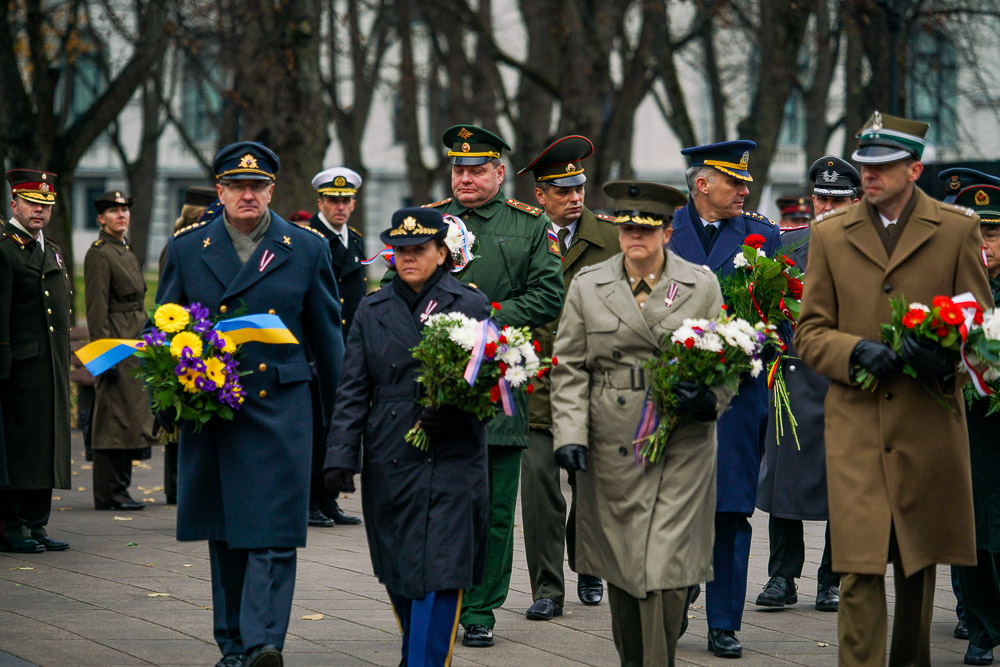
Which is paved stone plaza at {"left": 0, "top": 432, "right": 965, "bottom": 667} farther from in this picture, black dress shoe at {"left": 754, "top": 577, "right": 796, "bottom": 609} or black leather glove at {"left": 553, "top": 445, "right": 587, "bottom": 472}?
black leather glove at {"left": 553, "top": 445, "right": 587, "bottom": 472}

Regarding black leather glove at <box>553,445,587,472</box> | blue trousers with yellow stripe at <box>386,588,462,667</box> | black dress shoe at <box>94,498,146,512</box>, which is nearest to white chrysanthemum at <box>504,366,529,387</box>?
black leather glove at <box>553,445,587,472</box>

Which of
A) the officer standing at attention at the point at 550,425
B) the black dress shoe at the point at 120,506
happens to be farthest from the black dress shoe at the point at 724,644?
the black dress shoe at the point at 120,506

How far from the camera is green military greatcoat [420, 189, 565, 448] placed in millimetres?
7547

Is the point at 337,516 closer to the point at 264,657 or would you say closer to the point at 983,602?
the point at 264,657

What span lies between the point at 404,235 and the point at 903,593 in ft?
8.58

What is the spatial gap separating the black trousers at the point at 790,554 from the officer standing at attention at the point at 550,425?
3.39 feet

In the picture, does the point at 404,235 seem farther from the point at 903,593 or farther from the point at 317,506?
the point at 317,506

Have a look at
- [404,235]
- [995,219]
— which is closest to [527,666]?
[404,235]

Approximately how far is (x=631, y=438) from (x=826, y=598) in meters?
2.69

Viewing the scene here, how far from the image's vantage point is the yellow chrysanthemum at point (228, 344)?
6.35 meters

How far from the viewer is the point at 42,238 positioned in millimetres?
10117

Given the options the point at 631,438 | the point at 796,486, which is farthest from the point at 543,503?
the point at 631,438

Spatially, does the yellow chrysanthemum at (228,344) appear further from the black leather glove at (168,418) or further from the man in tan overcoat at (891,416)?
the man in tan overcoat at (891,416)

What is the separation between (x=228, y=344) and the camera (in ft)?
20.9
